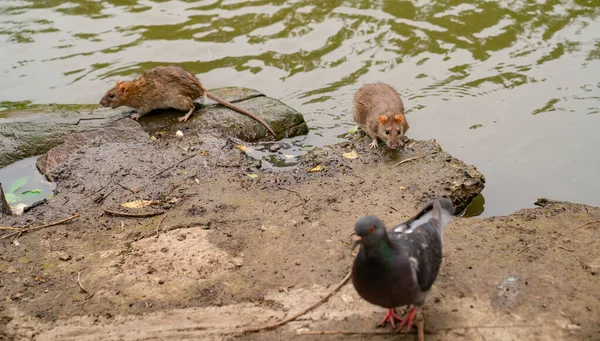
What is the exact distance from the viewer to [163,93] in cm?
766

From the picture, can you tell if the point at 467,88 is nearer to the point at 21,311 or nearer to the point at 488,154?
the point at 488,154

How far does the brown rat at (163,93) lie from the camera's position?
25.0 ft

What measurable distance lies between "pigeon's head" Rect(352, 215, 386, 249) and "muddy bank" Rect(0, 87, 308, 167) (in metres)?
4.05

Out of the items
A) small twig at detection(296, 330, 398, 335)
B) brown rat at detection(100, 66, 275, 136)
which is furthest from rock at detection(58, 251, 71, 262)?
brown rat at detection(100, 66, 275, 136)

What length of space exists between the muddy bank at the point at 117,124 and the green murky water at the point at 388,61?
53cm

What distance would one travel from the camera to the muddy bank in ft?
23.2

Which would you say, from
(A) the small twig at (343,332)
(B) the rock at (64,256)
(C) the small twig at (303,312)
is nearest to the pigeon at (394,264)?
(A) the small twig at (343,332)

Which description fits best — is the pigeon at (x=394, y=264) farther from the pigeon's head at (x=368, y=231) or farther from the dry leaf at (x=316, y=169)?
the dry leaf at (x=316, y=169)

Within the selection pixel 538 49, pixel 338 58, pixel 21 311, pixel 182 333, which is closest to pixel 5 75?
pixel 338 58

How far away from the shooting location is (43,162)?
6812mm

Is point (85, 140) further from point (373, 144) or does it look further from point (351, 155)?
point (373, 144)

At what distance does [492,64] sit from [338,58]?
2.35m

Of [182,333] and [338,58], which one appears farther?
[338,58]

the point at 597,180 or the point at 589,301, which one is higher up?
the point at 589,301
